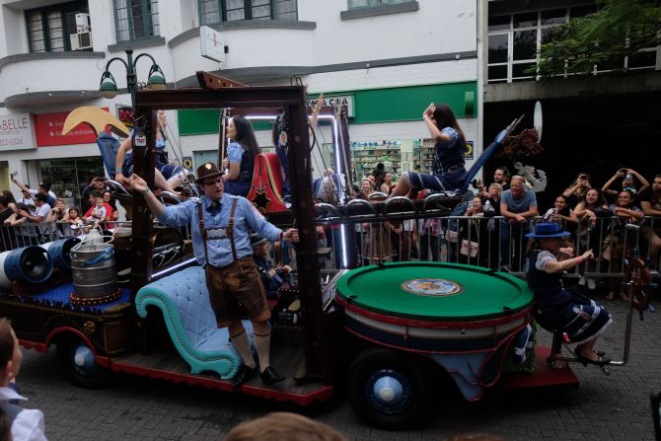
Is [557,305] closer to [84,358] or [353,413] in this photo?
[353,413]

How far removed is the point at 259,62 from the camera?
11.9 meters

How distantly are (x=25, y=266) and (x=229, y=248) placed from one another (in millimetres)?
2731

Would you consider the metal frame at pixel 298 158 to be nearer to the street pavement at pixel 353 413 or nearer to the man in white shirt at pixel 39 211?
the street pavement at pixel 353 413

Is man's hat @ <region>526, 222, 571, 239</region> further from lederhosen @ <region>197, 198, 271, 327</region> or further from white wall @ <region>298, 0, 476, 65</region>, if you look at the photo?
white wall @ <region>298, 0, 476, 65</region>

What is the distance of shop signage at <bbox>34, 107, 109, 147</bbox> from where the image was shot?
48.8 feet

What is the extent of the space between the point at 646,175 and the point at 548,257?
11000 mm

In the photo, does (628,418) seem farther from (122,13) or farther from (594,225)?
(122,13)

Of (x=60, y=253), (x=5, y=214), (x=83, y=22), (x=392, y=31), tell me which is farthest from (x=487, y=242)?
(x=83, y=22)

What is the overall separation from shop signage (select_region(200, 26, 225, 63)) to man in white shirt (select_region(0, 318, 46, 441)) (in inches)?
407

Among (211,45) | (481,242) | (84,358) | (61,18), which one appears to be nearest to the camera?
(84,358)

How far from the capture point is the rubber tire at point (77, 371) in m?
4.76

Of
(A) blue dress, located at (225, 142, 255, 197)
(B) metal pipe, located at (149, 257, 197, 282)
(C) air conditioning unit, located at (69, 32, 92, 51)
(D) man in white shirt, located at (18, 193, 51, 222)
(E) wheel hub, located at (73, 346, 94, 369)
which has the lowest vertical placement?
(E) wheel hub, located at (73, 346, 94, 369)

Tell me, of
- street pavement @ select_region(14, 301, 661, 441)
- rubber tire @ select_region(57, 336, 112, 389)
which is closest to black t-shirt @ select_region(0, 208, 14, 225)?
street pavement @ select_region(14, 301, 661, 441)

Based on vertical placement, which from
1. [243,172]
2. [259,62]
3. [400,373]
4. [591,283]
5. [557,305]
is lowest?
[591,283]
